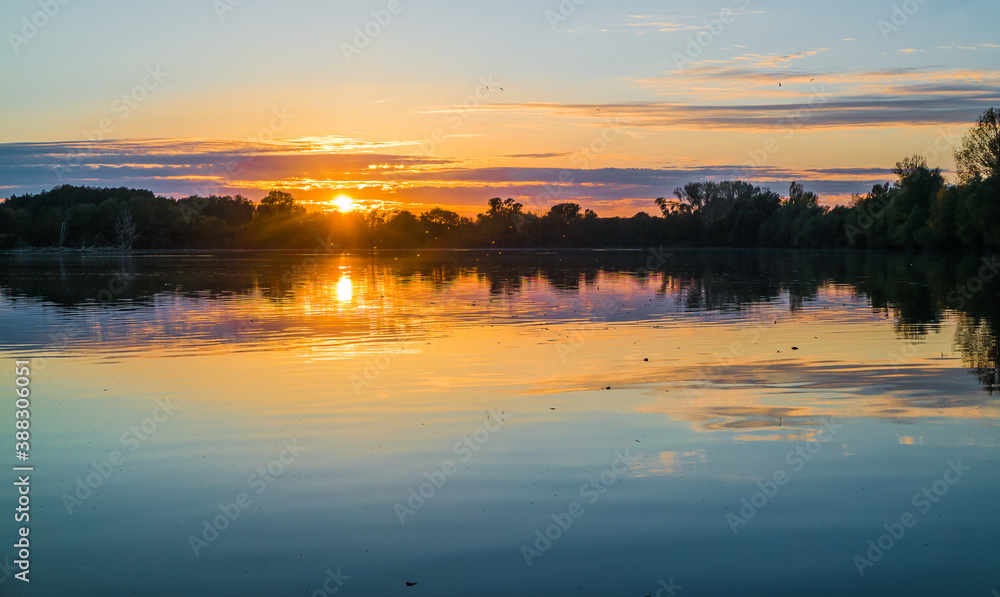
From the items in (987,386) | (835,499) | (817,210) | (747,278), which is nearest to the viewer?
(835,499)

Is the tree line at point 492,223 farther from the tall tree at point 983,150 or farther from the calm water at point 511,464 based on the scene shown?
the calm water at point 511,464

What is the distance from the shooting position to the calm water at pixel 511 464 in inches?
257

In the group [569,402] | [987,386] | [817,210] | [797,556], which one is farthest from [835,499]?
[817,210]

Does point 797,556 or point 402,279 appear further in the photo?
point 402,279

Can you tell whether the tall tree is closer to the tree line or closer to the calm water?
the tree line

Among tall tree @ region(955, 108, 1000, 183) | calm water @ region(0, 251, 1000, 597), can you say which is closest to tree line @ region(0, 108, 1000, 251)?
tall tree @ region(955, 108, 1000, 183)

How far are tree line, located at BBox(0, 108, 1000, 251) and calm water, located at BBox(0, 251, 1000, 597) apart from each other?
276 ft

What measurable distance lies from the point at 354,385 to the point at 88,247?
157 m

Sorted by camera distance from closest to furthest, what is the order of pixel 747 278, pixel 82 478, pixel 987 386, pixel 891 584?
pixel 891 584
pixel 82 478
pixel 987 386
pixel 747 278

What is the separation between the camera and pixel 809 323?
74.4 feet

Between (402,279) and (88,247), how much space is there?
125246mm

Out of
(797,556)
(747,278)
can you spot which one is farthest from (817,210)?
(797,556)

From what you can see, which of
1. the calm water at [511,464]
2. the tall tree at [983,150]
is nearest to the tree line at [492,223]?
the tall tree at [983,150]

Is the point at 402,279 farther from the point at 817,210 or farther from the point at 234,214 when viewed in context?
the point at 234,214
